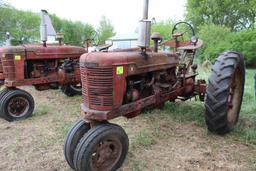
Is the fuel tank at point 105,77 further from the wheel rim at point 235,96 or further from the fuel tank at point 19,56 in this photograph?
the fuel tank at point 19,56

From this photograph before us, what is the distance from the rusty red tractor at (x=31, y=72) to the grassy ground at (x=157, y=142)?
28cm

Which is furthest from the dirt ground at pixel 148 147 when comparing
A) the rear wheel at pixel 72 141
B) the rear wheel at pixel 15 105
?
the rear wheel at pixel 72 141

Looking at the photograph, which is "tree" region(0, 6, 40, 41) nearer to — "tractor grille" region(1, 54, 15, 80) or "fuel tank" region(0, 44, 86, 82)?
"fuel tank" region(0, 44, 86, 82)

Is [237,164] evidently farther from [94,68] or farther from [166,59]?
[94,68]

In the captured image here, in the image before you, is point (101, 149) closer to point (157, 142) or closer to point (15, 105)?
point (157, 142)

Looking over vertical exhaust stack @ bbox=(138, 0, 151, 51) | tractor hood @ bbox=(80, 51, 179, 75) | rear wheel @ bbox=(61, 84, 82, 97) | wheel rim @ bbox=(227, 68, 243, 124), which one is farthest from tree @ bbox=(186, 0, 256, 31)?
vertical exhaust stack @ bbox=(138, 0, 151, 51)

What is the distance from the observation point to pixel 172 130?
365cm

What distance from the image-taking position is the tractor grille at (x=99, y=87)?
2428 mm

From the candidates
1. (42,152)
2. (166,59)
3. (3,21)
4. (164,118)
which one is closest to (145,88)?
(166,59)

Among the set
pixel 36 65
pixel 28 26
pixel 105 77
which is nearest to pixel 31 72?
pixel 36 65

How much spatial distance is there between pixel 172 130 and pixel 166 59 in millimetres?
1022

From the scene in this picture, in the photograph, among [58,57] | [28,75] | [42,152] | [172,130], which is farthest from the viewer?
[58,57]

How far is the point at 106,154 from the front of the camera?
245cm

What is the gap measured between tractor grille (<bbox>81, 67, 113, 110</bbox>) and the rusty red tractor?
2.31 m
